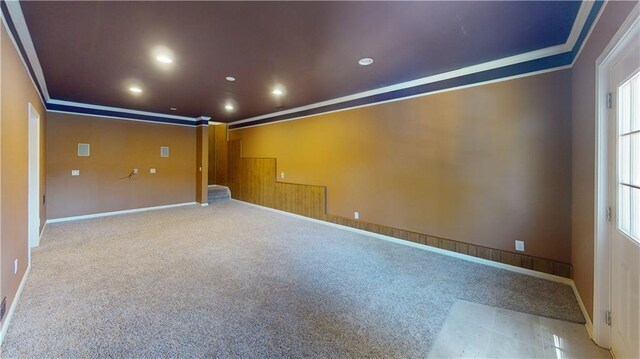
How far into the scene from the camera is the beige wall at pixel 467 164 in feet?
9.44

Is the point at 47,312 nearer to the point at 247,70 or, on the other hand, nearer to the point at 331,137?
the point at 247,70

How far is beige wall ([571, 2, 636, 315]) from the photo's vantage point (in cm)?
192

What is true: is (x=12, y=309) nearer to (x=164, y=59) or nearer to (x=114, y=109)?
(x=164, y=59)

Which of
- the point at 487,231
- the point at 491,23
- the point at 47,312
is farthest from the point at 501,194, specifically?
the point at 47,312

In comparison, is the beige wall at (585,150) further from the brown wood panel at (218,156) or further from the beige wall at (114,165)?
the brown wood panel at (218,156)

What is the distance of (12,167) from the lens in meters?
2.30

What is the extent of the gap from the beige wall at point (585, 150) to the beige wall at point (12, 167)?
4.46m

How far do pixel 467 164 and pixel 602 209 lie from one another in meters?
1.65

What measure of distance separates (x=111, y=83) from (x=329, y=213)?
14.2 ft

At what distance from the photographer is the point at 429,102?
3799 mm

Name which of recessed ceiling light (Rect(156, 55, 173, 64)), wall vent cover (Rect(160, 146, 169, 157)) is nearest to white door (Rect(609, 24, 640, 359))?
recessed ceiling light (Rect(156, 55, 173, 64))

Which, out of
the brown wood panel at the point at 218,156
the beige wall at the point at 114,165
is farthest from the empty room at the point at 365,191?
the brown wood panel at the point at 218,156

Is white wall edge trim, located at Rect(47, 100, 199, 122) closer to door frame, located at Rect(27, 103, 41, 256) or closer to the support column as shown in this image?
the support column

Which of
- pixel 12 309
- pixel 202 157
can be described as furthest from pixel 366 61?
pixel 202 157
